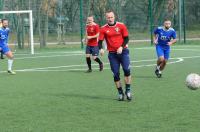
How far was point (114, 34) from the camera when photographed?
12547 mm

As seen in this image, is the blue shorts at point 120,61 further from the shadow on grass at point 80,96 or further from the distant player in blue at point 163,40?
the distant player in blue at point 163,40

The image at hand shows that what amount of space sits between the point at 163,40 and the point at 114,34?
532cm

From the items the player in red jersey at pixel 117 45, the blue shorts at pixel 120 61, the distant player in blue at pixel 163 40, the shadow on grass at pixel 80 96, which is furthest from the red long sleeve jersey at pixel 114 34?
the distant player in blue at pixel 163 40

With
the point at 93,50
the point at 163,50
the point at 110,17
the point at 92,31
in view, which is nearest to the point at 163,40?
the point at 163,50

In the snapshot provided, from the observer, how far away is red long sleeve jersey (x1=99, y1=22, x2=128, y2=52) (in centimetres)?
1250

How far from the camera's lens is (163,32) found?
17469 mm

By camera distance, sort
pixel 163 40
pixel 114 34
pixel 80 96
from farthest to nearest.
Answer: pixel 163 40 → pixel 80 96 → pixel 114 34

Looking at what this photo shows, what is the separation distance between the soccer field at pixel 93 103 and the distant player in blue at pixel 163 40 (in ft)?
1.28

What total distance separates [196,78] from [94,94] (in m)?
2.80

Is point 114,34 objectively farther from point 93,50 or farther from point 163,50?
point 93,50

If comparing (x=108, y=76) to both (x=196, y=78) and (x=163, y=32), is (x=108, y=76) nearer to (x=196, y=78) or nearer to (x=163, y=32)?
(x=163, y=32)

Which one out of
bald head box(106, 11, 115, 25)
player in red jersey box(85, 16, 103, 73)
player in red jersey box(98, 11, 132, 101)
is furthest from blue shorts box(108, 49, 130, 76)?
player in red jersey box(85, 16, 103, 73)

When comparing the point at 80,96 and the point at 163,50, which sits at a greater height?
the point at 163,50

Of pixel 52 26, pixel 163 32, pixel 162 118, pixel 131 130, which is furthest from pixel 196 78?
pixel 52 26
